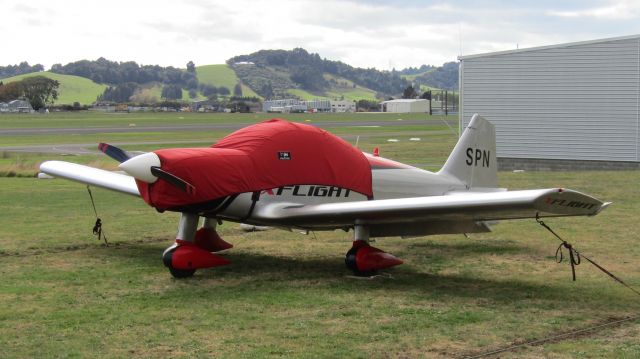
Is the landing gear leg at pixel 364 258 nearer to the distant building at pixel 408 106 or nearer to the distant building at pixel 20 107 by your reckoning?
the distant building at pixel 20 107

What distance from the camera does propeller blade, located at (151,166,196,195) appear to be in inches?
400

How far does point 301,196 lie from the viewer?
11.5 metres

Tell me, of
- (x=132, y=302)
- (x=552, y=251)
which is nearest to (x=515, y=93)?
(x=552, y=251)

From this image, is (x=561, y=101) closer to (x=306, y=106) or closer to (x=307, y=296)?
(x=307, y=296)

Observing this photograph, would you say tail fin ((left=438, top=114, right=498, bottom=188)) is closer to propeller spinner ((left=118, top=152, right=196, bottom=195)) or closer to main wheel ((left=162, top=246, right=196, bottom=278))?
main wheel ((left=162, top=246, right=196, bottom=278))

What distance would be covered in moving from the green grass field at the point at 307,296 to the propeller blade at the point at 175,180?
130 centimetres

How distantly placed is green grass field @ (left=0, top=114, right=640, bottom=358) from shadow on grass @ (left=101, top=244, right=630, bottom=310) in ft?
0.09

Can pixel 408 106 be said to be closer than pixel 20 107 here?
No

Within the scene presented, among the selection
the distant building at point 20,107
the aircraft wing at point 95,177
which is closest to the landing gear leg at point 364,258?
the aircraft wing at point 95,177

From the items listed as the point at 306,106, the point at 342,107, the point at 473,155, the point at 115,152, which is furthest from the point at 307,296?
the point at 342,107

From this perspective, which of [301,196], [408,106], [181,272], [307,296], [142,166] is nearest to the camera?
[307,296]

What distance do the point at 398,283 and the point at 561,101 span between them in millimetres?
22916

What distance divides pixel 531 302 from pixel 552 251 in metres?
3.94

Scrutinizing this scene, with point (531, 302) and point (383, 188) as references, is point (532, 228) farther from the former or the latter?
point (531, 302)
